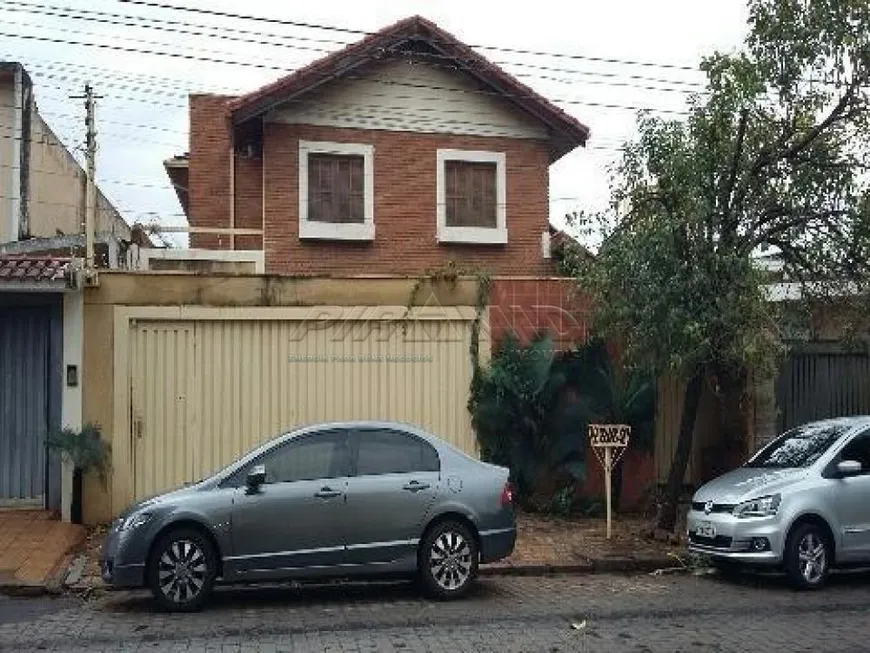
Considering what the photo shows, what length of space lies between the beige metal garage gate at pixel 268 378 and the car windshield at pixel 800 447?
4.23 meters

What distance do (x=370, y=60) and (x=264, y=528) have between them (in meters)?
11.9

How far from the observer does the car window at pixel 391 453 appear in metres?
9.52

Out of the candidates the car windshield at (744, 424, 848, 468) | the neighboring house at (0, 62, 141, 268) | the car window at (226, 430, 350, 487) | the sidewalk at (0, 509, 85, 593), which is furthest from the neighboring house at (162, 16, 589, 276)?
the car window at (226, 430, 350, 487)

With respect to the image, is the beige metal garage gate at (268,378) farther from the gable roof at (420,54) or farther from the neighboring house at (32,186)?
the gable roof at (420,54)

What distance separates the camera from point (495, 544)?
9.67 metres

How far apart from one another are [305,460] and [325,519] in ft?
1.90

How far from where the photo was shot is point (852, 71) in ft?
38.6

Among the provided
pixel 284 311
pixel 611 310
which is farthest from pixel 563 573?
pixel 284 311

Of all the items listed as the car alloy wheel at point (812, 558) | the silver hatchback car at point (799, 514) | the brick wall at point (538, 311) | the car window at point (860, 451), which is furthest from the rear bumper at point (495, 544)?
the brick wall at point (538, 311)

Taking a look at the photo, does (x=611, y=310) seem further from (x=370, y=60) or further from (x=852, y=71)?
(x=370, y=60)

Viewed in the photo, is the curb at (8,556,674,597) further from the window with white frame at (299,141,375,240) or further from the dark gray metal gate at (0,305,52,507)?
the window with white frame at (299,141,375,240)

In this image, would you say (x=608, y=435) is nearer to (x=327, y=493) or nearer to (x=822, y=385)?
(x=327, y=493)

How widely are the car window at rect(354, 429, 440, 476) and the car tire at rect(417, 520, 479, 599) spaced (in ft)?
1.96

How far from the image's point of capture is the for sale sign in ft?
40.8
